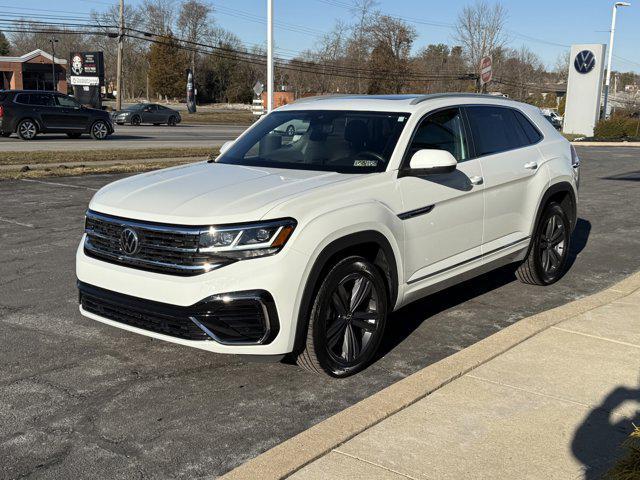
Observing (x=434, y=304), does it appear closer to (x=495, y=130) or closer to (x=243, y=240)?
(x=495, y=130)

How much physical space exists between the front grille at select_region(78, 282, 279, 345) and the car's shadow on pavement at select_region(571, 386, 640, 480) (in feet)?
5.73

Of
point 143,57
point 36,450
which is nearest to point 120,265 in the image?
point 36,450

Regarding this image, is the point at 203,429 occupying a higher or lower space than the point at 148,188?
lower

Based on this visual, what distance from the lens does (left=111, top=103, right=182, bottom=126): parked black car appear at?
4406 cm

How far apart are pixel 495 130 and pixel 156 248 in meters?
3.30

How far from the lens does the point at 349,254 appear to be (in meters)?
4.59

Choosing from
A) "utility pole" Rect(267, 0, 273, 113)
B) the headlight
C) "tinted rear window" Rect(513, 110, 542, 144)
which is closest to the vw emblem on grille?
the headlight

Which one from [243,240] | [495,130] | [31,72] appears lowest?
[243,240]

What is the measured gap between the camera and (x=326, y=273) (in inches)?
173

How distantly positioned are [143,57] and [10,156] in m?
94.5

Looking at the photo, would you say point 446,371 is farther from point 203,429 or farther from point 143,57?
point 143,57

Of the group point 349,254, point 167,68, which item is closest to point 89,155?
point 349,254

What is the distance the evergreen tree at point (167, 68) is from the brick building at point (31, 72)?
1388cm

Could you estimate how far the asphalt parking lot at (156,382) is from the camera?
3.61 meters
